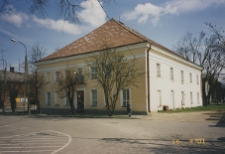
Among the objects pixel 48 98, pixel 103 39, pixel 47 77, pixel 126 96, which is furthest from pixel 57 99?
pixel 126 96

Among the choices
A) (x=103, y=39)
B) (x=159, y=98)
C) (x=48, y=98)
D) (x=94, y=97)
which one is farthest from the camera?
(x=48, y=98)

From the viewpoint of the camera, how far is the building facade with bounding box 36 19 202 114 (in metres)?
22.3

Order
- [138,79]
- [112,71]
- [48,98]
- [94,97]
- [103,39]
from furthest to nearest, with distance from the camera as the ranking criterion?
[48,98]
[103,39]
[94,97]
[138,79]
[112,71]

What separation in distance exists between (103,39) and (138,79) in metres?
7.81

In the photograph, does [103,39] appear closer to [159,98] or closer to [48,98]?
[159,98]

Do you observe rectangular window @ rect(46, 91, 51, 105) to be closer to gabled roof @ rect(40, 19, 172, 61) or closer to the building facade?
the building facade

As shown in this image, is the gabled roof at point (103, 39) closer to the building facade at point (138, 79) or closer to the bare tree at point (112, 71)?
the building facade at point (138, 79)

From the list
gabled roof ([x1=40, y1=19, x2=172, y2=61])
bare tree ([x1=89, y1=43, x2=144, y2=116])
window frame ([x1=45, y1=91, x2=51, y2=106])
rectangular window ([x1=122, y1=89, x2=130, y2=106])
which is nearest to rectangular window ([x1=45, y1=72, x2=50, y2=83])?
window frame ([x1=45, y1=91, x2=51, y2=106])

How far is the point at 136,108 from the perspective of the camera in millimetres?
22203

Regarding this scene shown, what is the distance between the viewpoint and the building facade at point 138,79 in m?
22.3

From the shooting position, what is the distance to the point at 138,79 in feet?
73.4

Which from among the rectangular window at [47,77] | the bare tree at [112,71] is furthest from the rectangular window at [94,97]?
the rectangular window at [47,77]

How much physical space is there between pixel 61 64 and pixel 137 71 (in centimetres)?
1259

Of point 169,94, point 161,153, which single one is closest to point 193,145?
point 161,153
